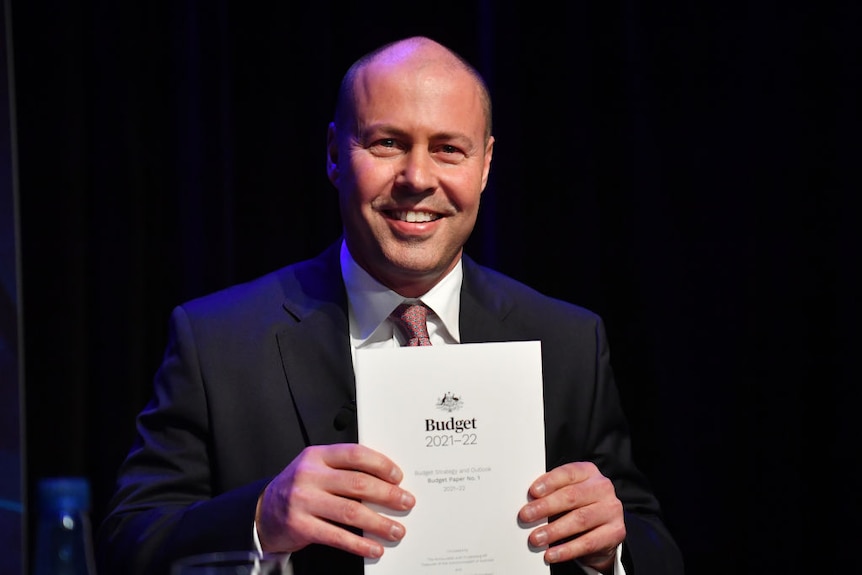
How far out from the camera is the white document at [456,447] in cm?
160

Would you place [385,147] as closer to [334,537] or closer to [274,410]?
[274,410]

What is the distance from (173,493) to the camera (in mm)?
2027

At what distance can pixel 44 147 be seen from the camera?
2.78 meters

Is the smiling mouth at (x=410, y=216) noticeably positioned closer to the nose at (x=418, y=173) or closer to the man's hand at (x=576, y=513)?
the nose at (x=418, y=173)

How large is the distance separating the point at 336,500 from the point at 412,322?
2.08 ft

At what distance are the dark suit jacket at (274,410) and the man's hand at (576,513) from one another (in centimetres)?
14

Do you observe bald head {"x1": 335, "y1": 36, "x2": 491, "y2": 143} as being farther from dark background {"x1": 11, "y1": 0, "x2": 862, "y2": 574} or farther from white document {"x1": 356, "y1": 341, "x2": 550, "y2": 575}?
white document {"x1": 356, "y1": 341, "x2": 550, "y2": 575}

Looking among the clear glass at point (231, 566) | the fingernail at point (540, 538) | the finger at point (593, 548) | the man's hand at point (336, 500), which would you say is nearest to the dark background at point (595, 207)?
the finger at point (593, 548)

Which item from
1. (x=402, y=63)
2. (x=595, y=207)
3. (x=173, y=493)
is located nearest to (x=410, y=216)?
(x=402, y=63)

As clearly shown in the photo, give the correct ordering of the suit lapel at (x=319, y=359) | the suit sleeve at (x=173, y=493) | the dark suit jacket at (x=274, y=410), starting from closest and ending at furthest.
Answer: the suit sleeve at (x=173, y=493)
the dark suit jacket at (x=274, y=410)
the suit lapel at (x=319, y=359)

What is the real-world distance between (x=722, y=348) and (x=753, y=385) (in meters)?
0.14

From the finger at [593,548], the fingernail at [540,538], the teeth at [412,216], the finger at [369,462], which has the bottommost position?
the finger at [593,548]

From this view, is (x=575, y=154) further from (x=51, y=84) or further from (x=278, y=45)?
(x=51, y=84)

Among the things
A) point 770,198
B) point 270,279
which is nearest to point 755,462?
point 770,198
